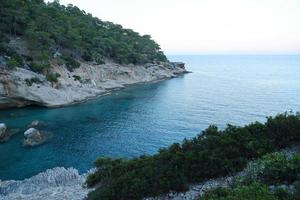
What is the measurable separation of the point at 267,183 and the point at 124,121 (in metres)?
35.5

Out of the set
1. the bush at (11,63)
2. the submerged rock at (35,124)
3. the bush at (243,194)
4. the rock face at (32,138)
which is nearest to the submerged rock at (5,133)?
the submerged rock at (35,124)

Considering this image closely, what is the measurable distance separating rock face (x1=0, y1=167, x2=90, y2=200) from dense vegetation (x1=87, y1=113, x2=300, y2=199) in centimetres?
490

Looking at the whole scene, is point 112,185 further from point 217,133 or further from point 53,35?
point 53,35

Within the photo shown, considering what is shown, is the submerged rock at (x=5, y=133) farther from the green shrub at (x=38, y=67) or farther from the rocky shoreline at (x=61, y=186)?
the green shrub at (x=38, y=67)

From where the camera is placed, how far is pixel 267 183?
41.5ft

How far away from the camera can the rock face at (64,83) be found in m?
50.5

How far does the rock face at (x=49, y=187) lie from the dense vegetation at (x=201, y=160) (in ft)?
16.1

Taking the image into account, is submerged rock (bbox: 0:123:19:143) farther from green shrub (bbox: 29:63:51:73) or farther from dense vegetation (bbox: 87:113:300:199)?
dense vegetation (bbox: 87:113:300:199)

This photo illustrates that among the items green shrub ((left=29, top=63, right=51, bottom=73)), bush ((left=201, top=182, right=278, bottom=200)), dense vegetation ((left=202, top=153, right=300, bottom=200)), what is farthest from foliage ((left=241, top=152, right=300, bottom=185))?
green shrub ((left=29, top=63, right=51, bottom=73))

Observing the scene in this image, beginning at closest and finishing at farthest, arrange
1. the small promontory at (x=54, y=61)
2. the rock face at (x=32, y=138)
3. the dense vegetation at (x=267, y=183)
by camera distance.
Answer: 1. the dense vegetation at (x=267, y=183)
2. the rock face at (x=32, y=138)
3. the small promontory at (x=54, y=61)

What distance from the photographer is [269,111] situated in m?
51.9

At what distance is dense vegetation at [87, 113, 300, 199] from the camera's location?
47.9 feet

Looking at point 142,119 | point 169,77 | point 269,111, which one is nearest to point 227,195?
point 142,119

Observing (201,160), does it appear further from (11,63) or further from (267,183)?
(11,63)
